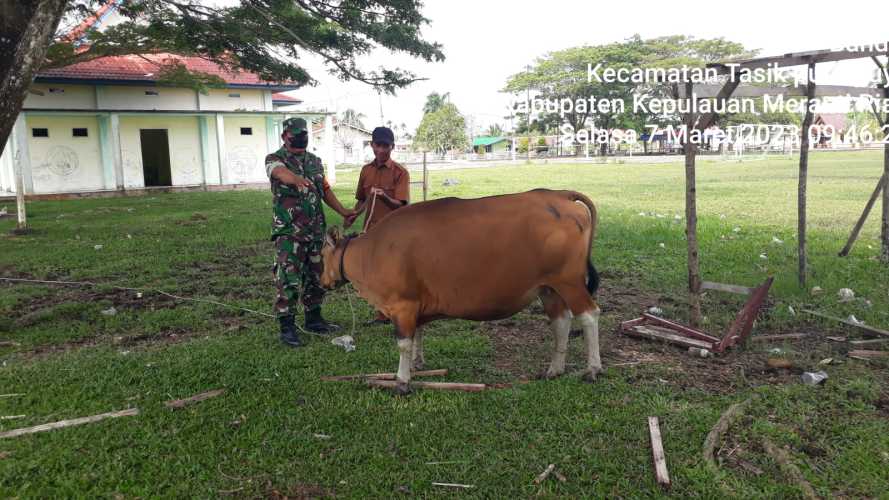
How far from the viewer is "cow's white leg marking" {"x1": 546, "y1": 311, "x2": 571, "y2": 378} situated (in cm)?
492

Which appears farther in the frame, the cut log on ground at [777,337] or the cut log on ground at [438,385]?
the cut log on ground at [777,337]

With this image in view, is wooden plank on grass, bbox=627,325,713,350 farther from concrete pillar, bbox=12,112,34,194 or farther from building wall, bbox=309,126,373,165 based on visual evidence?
building wall, bbox=309,126,373,165

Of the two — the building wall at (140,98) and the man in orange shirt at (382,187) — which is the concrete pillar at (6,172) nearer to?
the building wall at (140,98)

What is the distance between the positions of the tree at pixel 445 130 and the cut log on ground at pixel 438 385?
→ 70441mm

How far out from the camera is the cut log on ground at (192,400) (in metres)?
4.44

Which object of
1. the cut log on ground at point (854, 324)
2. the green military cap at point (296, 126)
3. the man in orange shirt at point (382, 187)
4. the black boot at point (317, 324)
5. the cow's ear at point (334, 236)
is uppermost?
the green military cap at point (296, 126)

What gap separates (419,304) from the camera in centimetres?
470

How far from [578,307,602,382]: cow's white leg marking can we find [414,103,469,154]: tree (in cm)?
7036

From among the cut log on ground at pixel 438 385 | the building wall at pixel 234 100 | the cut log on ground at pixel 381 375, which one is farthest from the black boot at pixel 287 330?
the building wall at pixel 234 100

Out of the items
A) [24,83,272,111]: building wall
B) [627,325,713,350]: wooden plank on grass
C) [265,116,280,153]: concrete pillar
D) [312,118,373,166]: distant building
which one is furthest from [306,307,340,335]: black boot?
[312,118,373,166]: distant building

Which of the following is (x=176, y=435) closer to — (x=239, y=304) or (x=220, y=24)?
(x=239, y=304)

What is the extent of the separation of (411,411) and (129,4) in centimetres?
1132

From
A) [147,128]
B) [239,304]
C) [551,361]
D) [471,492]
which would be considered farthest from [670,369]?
[147,128]

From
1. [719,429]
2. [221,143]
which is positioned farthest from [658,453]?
[221,143]
